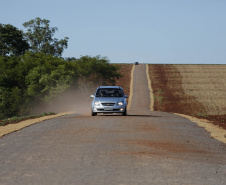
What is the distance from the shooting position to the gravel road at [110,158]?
8680 millimetres

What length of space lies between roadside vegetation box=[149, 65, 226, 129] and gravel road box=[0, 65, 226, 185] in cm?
3511

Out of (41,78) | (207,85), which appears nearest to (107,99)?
(41,78)

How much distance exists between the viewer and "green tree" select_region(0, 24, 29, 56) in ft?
346

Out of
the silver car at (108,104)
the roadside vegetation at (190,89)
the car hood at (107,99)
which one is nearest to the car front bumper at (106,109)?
the silver car at (108,104)

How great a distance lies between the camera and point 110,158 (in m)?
11.1

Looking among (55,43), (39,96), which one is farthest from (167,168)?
(55,43)

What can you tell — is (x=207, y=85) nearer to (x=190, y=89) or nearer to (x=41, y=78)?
(x=190, y=89)

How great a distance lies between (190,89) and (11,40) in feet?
140

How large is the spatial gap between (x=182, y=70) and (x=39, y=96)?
63.4 m

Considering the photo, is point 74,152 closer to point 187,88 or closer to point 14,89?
point 14,89

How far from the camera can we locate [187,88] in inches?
3632

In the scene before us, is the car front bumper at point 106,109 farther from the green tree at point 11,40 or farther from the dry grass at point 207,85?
the green tree at point 11,40

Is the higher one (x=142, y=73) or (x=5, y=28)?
(x=5, y=28)

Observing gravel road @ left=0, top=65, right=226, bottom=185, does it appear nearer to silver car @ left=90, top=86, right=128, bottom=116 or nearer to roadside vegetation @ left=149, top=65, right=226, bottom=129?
silver car @ left=90, top=86, right=128, bottom=116
